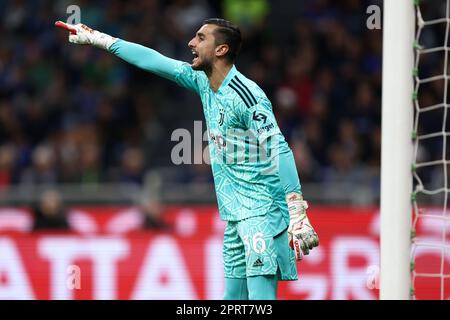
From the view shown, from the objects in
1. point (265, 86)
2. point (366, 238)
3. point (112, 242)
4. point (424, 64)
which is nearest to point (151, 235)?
point (112, 242)

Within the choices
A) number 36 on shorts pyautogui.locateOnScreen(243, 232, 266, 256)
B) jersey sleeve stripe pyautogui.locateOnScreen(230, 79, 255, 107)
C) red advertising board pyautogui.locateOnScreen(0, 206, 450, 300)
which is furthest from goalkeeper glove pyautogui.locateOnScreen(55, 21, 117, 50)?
red advertising board pyautogui.locateOnScreen(0, 206, 450, 300)

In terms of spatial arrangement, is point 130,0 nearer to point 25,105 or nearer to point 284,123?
point 25,105

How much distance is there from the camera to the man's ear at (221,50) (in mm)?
6180

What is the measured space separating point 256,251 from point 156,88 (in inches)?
311

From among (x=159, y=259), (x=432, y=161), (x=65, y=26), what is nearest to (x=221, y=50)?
(x=65, y=26)

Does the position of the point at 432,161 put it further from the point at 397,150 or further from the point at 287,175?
the point at 287,175

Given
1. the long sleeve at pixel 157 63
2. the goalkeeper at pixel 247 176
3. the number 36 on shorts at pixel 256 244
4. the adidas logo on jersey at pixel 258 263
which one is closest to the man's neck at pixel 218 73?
the goalkeeper at pixel 247 176

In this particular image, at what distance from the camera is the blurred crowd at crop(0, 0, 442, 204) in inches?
486

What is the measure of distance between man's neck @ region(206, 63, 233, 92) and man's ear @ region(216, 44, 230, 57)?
6 cm

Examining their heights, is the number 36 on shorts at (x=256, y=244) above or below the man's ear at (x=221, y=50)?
below

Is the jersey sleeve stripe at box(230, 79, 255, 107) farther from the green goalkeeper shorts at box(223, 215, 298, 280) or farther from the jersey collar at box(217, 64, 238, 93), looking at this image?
the green goalkeeper shorts at box(223, 215, 298, 280)

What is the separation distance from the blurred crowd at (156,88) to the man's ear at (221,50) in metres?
5.71

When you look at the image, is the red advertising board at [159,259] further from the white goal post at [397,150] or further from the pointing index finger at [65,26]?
the white goal post at [397,150]

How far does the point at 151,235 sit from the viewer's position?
10.8m
